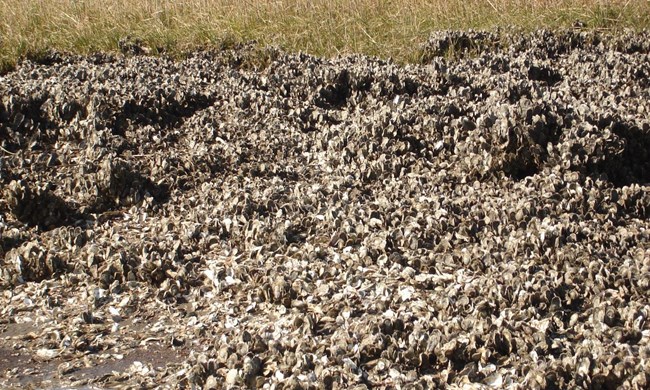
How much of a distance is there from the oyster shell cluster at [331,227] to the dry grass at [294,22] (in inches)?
51.6

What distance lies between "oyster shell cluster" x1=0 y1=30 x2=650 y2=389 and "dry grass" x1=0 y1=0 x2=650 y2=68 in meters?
1.31

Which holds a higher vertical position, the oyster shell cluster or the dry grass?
the dry grass

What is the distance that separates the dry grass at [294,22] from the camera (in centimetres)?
704

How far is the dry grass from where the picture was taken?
7.04 meters

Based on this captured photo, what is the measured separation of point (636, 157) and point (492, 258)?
55.1 inches

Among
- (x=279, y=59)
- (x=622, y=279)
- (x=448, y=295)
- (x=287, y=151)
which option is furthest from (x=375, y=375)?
(x=279, y=59)

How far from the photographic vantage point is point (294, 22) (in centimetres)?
765

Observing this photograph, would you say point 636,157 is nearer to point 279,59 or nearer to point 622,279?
point 622,279

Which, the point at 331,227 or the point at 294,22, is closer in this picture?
the point at 331,227

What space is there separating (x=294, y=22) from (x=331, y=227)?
4.31m

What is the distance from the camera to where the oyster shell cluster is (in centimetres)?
288

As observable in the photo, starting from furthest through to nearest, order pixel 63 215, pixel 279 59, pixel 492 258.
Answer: pixel 279 59 < pixel 63 215 < pixel 492 258

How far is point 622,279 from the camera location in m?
3.12

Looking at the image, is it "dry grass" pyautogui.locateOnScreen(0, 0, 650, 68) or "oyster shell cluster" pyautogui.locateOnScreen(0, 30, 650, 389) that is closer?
"oyster shell cluster" pyautogui.locateOnScreen(0, 30, 650, 389)
